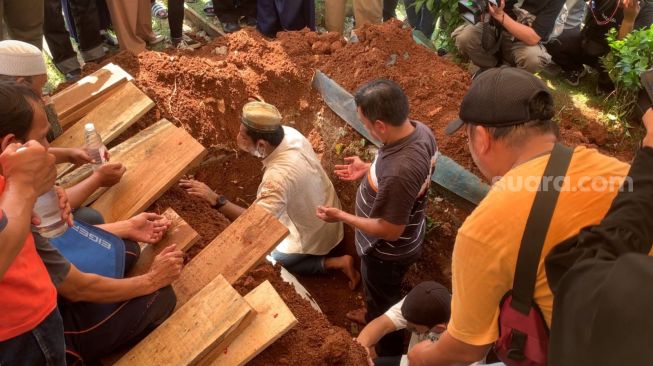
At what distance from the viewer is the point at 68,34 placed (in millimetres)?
5512

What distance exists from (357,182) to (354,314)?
47.2 inches

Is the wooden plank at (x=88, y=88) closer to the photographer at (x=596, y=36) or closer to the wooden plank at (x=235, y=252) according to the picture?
the wooden plank at (x=235, y=252)

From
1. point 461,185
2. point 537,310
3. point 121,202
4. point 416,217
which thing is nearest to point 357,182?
point 461,185

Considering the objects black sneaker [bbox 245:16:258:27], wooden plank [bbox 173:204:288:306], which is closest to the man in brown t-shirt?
wooden plank [bbox 173:204:288:306]

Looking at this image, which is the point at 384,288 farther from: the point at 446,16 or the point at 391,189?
the point at 446,16

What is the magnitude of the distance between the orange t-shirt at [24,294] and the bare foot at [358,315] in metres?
2.75

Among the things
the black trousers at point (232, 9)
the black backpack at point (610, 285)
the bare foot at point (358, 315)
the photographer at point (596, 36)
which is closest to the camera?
the black backpack at point (610, 285)

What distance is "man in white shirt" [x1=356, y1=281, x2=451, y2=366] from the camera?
3.07 metres

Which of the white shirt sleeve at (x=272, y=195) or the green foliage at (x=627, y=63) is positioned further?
the green foliage at (x=627, y=63)

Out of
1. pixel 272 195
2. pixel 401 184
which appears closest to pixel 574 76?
pixel 401 184

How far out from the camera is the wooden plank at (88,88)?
3855 millimetres

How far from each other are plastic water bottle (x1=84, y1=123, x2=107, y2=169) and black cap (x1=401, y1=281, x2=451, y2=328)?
6.93 feet

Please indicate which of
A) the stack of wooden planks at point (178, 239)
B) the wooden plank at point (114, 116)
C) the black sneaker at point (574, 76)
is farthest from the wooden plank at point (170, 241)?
the black sneaker at point (574, 76)

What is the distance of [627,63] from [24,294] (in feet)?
17.9
